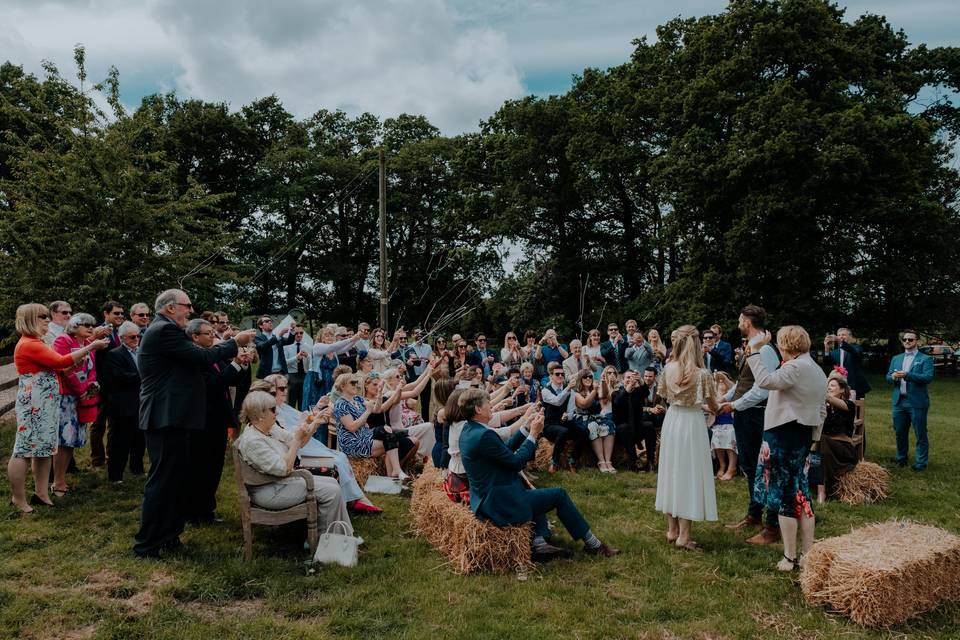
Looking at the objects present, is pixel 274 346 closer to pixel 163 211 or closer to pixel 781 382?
pixel 163 211

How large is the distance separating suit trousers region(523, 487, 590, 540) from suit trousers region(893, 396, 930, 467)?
637 cm

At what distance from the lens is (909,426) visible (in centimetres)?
919

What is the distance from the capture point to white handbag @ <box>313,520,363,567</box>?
5.15 m

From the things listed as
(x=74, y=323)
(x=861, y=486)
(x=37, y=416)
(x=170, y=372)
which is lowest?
(x=861, y=486)

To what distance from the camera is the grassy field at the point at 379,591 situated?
4.14m

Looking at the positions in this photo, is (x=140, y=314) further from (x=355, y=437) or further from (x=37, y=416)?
(x=355, y=437)

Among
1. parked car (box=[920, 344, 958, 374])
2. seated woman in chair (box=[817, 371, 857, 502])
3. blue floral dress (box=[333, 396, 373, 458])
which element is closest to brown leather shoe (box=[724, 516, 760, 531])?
seated woman in chair (box=[817, 371, 857, 502])

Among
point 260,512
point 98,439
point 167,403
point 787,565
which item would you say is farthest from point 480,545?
point 98,439

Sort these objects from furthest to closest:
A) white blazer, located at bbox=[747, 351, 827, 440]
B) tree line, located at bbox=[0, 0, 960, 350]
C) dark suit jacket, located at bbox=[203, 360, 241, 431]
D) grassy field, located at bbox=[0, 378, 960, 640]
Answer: tree line, located at bbox=[0, 0, 960, 350], dark suit jacket, located at bbox=[203, 360, 241, 431], white blazer, located at bbox=[747, 351, 827, 440], grassy field, located at bbox=[0, 378, 960, 640]

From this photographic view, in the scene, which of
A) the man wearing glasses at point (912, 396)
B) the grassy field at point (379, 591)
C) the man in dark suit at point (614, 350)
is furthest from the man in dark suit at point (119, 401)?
the man wearing glasses at point (912, 396)

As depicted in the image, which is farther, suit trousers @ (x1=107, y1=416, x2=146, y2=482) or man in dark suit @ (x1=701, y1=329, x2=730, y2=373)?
man in dark suit @ (x1=701, y1=329, x2=730, y2=373)

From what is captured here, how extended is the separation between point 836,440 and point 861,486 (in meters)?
0.56

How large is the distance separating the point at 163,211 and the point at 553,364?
32.6 feet

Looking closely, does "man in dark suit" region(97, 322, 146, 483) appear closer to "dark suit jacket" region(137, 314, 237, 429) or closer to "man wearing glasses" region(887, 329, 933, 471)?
"dark suit jacket" region(137, 314, 237, 429)
